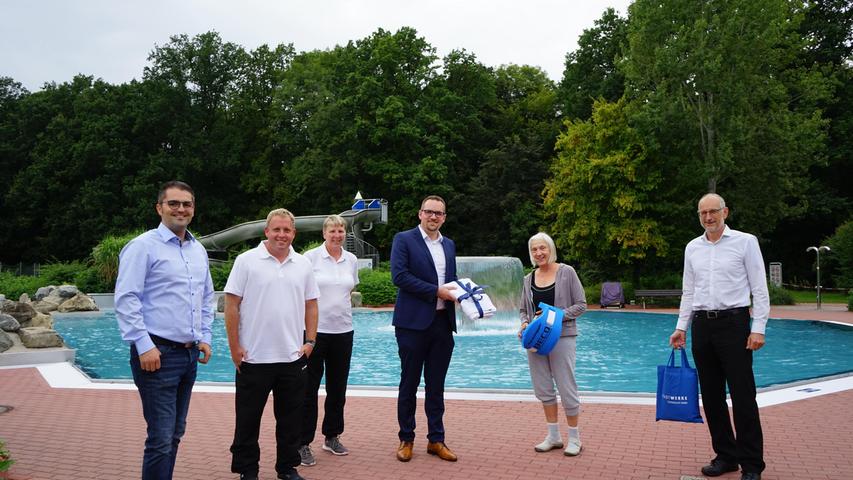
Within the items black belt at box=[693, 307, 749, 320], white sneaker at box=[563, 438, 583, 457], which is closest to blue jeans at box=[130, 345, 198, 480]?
white sneaker at box=[563, 438, 583, 457]

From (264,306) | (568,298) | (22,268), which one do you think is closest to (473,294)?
(568,298)

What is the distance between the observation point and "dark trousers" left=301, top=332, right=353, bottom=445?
211 inches

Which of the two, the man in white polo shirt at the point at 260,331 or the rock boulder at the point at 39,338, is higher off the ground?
the man in white polo shirt at the point at 260,331

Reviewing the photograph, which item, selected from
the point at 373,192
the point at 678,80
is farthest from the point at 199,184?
the point at 678,80

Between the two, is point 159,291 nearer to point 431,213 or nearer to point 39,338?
point 431,213

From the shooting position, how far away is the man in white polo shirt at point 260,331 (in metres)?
4.46

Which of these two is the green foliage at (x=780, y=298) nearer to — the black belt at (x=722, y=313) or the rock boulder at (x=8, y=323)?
the black belt at (x=722, y=313)

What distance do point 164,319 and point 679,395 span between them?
352 centimetres

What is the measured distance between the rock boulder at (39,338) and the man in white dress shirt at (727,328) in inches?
405

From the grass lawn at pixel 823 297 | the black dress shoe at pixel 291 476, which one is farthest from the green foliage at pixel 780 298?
the black dress shoe at pixel 291 476

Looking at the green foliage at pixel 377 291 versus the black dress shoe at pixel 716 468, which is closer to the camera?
the black dress shoe at pixel 716 468

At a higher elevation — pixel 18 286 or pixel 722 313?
pixel 722 313

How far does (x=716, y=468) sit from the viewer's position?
→ 4797mm

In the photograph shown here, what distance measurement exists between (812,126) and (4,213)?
45743 millimetres
